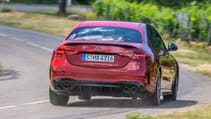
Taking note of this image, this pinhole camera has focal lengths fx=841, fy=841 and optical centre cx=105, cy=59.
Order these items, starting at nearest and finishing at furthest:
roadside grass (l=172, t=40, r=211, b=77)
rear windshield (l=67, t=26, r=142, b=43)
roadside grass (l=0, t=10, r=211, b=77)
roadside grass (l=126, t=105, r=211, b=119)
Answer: roadside grass (l=126, t=105, r=211, b=119) < rear windshield (l=67, t=26, r=142, b=43) < roadside grass (l=172, t=40, r=211, b=77) < roadside grass (l=0, t=10, r=211, b=77)

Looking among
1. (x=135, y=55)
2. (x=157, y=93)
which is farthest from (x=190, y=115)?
(x=157, y=93)

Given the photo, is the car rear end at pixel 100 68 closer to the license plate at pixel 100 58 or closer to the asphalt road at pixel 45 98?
the license plate at pixel 100 58

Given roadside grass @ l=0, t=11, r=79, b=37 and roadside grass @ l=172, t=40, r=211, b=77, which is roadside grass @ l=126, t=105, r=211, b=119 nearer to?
roadside grass @ l=172, t=40, r=211, b=77

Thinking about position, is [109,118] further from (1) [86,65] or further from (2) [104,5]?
(2) [104,5]

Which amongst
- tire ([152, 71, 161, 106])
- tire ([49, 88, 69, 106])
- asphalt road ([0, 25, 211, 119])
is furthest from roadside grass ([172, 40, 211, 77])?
tire ([49, 88, 69, 106])

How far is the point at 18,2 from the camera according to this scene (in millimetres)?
87750

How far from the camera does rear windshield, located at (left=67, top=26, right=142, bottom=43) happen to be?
46.6 feet

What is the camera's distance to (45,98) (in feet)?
52.5

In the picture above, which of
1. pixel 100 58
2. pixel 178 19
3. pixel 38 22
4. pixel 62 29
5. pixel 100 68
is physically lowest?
pixel 38 22

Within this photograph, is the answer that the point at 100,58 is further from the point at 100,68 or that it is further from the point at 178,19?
the point at 178,19

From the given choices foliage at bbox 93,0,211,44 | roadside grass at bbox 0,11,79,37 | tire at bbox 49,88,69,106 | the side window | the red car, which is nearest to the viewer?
the red car

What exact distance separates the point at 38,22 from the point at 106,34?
36.4m

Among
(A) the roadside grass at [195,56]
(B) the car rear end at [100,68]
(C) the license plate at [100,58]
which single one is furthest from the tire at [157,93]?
(A) the roadside grass at [195,56]

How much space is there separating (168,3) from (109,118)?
45214 millimetres
